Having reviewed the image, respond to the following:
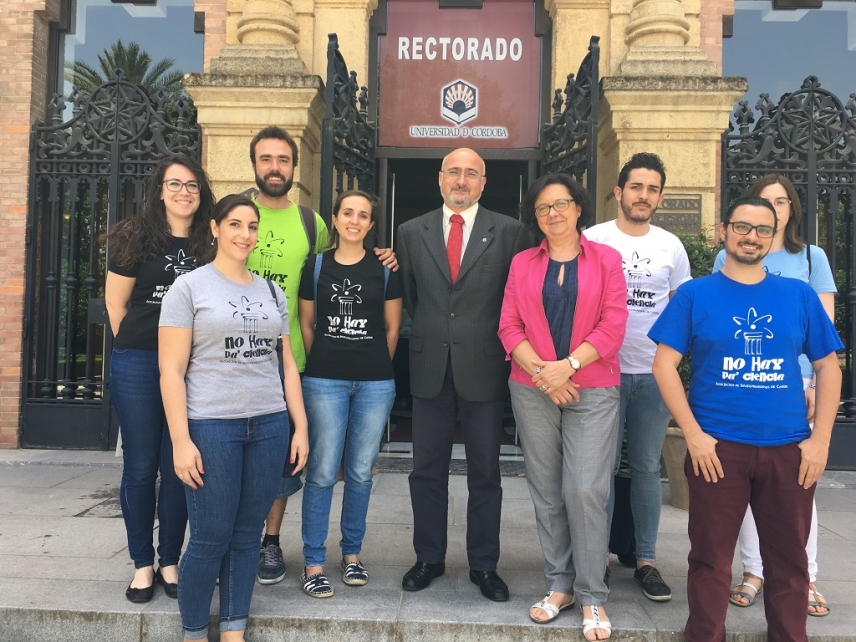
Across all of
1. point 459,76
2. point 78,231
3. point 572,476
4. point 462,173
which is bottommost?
point 572,476

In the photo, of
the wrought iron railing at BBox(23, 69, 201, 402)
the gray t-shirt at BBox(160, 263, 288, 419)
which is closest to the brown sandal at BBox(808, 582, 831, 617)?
the gray t-shirt at BBox(160, 263, 288, 419)

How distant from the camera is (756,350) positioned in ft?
10.1

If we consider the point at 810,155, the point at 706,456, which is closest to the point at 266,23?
the point at 810,155

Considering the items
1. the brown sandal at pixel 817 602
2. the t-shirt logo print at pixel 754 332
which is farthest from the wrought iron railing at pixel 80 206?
the brown sandal at pixel 817 602

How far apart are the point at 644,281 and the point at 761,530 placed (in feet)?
4.54

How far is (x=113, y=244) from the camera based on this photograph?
142 inches

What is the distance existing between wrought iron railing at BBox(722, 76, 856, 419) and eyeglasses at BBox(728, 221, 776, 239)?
468cm

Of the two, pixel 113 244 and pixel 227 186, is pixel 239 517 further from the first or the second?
pixel 227 186

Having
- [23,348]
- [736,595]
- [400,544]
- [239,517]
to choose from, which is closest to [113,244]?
[239,517]

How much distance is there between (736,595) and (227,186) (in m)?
5.78

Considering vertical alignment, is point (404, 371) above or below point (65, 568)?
above

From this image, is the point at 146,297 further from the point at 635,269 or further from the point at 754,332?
the point at 754,332

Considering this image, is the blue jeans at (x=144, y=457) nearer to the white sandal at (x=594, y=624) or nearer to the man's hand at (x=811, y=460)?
the white sandal at (x=594, y=624)

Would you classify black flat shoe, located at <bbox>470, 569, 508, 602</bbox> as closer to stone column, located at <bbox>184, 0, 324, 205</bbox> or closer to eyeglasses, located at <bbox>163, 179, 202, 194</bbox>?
eyeglasses, located at <bbox>163, 179, 202, 194</bbox>
